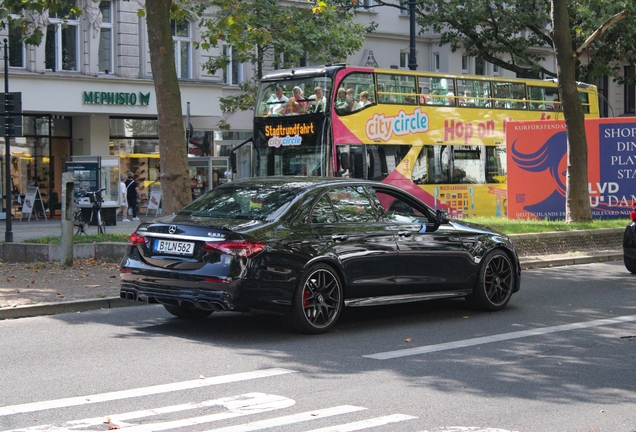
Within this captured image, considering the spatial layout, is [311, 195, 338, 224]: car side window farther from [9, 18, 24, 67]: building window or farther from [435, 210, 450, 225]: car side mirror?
[9, 18, 24, 67]: building window

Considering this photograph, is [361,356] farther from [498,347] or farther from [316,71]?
[316,71]

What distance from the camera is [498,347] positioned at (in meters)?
9.05

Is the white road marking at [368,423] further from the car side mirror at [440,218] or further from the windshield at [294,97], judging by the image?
the windshield at [294,97]

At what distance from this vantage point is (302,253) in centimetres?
930

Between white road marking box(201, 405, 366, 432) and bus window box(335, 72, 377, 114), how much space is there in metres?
16.1

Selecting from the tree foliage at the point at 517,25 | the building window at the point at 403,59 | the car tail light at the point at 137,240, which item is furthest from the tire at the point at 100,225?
the building window at the point at 403,59

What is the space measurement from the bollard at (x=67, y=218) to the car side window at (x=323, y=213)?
6.24 meters

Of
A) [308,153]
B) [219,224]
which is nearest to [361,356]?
[219,224]

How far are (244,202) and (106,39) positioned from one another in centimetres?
2737

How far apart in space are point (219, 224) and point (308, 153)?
43.0ft

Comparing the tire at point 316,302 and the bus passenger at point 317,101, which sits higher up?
the bus passenger at point 317,101

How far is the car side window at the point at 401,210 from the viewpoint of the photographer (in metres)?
10.5

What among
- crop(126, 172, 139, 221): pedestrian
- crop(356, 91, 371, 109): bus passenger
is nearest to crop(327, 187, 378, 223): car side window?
crop(356, 91, 371, 109): bus passenger

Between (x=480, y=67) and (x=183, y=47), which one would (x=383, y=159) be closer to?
(x=183, y=47)
